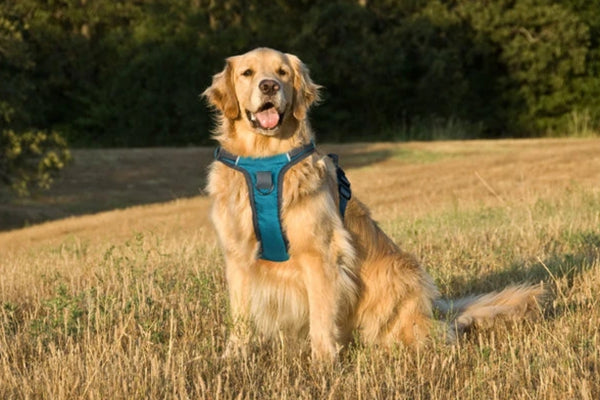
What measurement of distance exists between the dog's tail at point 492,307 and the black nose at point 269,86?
1.74 m

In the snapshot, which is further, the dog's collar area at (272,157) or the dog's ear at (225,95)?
the dog's ear at (225,95)

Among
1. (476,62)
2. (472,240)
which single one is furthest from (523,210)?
(476,62)

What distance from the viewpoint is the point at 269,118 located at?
5.45 meters

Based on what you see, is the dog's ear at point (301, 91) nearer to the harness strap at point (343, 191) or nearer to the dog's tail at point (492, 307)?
the harness strap at point (343, 191)

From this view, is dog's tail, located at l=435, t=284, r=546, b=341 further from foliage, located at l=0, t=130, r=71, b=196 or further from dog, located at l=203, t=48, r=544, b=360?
foliage, located at l=0, t=130, r=71, b=196

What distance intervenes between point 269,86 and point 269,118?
191 millimetres

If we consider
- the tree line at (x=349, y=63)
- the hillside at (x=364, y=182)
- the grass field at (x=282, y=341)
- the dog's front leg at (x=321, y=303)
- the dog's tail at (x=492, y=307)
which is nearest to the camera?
the grass field at (x=282, y=341)

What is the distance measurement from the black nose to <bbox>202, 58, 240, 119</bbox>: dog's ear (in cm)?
27

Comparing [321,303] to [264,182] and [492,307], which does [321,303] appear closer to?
[264,182]

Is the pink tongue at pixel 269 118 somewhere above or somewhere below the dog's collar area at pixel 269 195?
above

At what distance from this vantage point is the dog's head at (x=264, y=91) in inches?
214

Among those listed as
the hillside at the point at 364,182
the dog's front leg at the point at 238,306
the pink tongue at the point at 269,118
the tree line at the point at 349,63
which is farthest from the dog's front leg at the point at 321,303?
the tree line at the point at 349,63

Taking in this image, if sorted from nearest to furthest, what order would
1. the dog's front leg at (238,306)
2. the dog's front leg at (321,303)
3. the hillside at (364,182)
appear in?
1. the dog's front leg at (321,303)
2. the dog's front leg at (238,306)
3. the hillside at (364,182)

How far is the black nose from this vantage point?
541 cm
